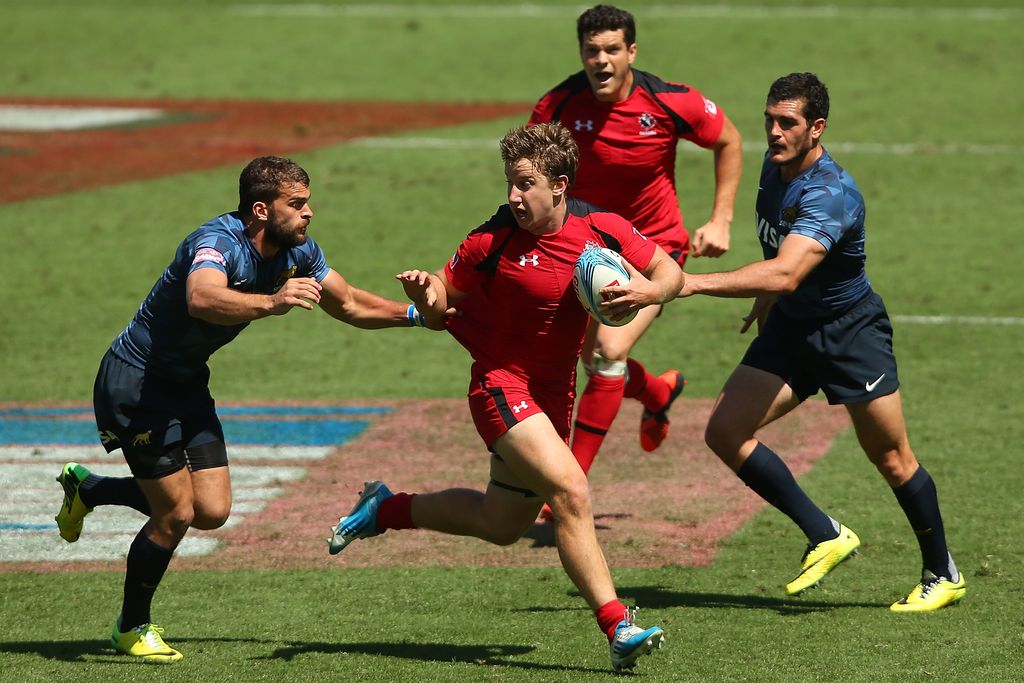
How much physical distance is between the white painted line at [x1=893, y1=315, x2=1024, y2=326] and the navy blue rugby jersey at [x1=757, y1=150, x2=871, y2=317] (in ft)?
20.5

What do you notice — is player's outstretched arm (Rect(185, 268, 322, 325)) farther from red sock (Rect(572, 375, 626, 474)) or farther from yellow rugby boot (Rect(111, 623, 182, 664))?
red sock (Rect(572, 375, 626, 474))

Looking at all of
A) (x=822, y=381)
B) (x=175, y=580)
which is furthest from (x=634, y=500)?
(x=175, y=580)

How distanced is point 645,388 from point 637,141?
1.60 metres

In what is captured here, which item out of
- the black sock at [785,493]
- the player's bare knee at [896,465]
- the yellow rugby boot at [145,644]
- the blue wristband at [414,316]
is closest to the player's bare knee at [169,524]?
the yellow rugby boot at [145,644]

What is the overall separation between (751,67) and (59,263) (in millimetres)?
12139

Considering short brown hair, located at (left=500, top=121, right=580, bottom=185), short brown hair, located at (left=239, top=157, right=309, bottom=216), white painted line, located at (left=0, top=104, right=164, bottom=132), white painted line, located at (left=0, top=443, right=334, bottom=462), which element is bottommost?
white painted line, located at (left=0, top=443, right=334, bottom=462)

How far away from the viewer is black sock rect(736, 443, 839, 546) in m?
7.70

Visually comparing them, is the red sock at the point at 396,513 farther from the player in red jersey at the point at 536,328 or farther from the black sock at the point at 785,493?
the black sock at the point at 785,493

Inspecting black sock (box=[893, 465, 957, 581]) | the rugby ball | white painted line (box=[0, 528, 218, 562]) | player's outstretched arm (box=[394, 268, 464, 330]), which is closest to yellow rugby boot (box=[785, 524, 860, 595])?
black sock (box=[893, 465, 957, 581])

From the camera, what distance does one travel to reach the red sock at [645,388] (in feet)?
32.2

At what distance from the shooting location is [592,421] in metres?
8.91

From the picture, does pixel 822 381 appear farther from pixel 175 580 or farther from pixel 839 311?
pixel 175 580

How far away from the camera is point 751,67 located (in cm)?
2361

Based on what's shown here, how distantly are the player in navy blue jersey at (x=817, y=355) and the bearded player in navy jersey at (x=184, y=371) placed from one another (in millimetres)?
1760
